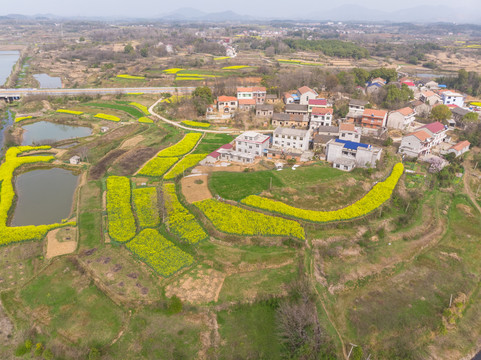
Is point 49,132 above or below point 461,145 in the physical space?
below

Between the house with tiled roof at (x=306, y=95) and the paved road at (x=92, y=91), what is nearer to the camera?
the house with tiled roof at (x=306, y=95)

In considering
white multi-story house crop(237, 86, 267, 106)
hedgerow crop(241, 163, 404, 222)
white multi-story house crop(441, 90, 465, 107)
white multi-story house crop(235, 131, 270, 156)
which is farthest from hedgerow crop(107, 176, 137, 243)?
white multi-story house crop(441, 90, 465, 107)

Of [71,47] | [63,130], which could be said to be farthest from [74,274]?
[71,47]

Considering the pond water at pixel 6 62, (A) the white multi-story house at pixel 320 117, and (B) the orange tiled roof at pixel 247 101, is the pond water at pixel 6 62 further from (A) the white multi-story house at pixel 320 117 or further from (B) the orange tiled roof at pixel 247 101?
(A) the white multi-story house at pixel 320 117

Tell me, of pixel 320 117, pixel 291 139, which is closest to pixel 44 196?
pixel 291 139

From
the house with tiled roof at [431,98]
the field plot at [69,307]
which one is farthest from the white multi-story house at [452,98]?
the field plot at [69,307]

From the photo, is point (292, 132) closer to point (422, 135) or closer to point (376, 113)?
point (376, 113)

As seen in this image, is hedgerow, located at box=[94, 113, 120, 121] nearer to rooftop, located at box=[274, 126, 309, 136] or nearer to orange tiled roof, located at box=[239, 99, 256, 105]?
orange tiled roof, located at box=[239, 99, 256, 105]
